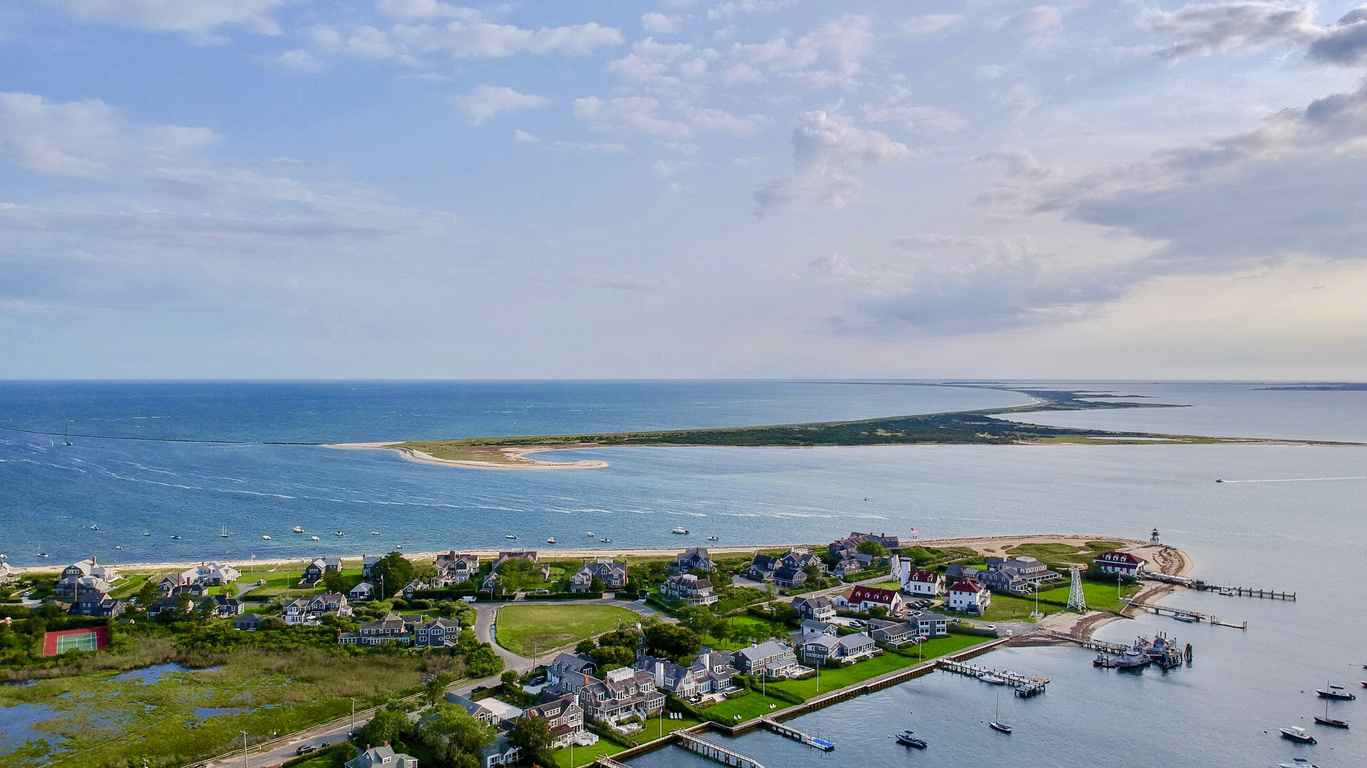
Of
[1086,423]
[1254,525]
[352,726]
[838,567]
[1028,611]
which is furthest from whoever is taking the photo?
[1086,423]

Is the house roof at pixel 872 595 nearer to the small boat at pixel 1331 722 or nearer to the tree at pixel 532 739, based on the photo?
the small boat at pixel 1331 722

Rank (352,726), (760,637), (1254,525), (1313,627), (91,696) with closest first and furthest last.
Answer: (352,726), (91,696), (760,637), (1313,627), (1254,525)

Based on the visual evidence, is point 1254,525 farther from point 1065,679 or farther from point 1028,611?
point 1065,679

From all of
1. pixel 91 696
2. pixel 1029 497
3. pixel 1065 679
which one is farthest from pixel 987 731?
pixel 1029 497

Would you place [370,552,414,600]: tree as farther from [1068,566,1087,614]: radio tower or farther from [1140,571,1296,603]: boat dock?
[1140,571,1296,603]: boat dock

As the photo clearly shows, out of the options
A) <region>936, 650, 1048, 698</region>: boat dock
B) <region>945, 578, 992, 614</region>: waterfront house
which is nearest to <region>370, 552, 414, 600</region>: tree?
<region>936, 650, 1048, 698</region>: boat dock

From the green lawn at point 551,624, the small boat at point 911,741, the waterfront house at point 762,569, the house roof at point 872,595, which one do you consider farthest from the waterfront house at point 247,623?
the house roof at point 872,595
